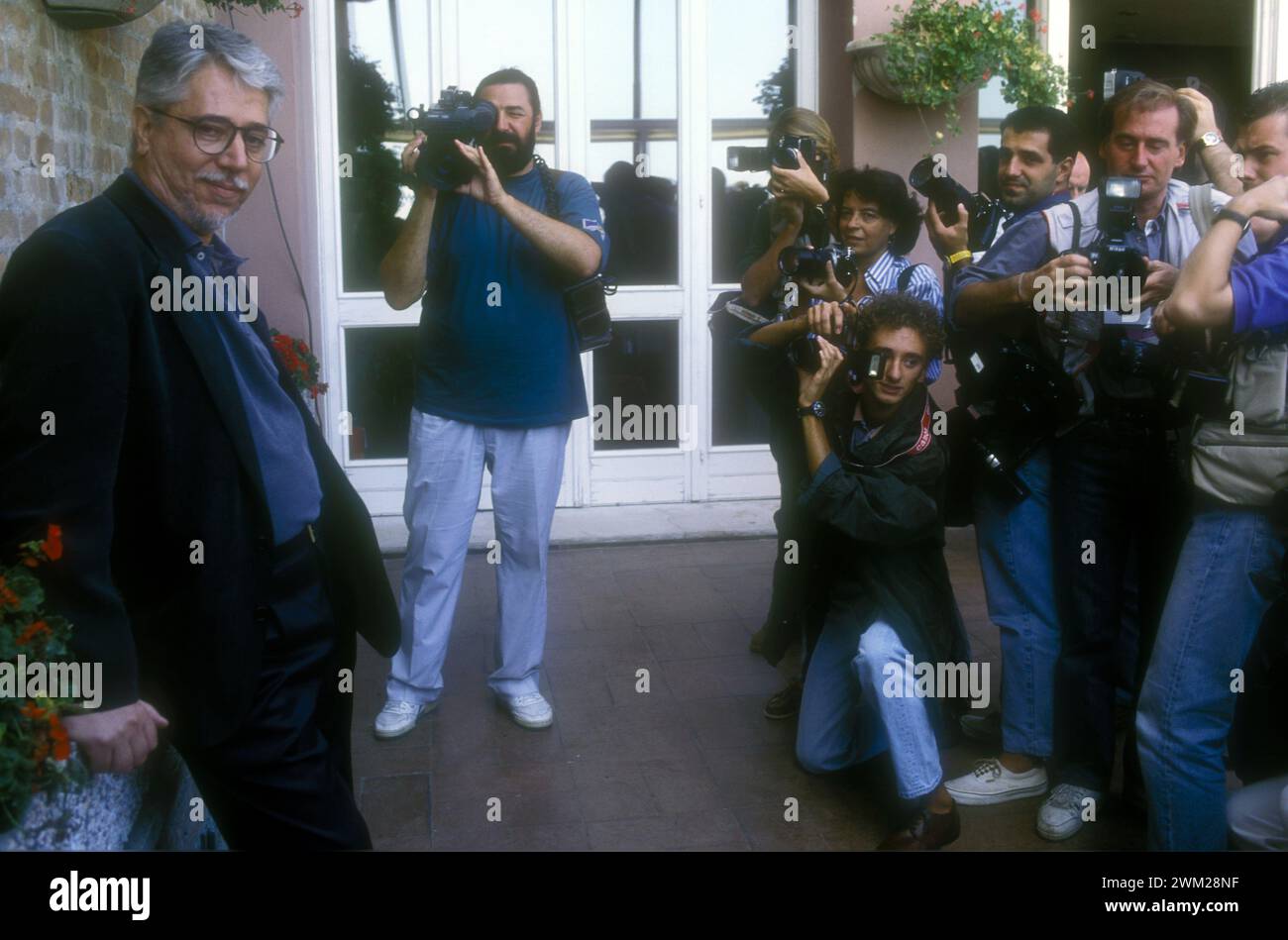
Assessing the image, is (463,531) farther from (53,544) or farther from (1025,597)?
(53,544)

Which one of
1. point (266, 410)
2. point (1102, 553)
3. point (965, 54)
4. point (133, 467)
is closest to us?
point (133, 467)

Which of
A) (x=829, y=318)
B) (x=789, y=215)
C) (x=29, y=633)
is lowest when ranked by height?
(x=29, y=633)

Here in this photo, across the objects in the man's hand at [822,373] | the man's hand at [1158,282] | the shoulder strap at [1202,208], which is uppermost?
the shoulder strap at [1202,208]

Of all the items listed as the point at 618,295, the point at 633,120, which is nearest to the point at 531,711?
the point at 618,295

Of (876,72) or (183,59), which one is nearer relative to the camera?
(183,59)

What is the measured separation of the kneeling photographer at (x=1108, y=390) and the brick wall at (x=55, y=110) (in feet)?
9.02

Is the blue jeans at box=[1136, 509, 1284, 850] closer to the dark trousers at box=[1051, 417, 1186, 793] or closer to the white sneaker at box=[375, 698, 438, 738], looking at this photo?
the dark trousers at box=[1051, 417, 1186, 793]

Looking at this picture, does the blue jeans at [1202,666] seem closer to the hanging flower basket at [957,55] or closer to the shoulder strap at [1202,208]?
the shoulder strap at [1202,208]

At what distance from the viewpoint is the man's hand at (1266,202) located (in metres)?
2.75

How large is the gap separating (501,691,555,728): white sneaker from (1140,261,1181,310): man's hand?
7.33ft

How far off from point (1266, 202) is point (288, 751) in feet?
7.47

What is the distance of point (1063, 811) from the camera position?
3.53 m

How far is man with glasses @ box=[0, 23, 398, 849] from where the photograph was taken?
1.97 meters

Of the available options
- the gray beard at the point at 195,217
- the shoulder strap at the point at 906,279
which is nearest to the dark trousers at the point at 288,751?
the gray beard at the point at 195,217
